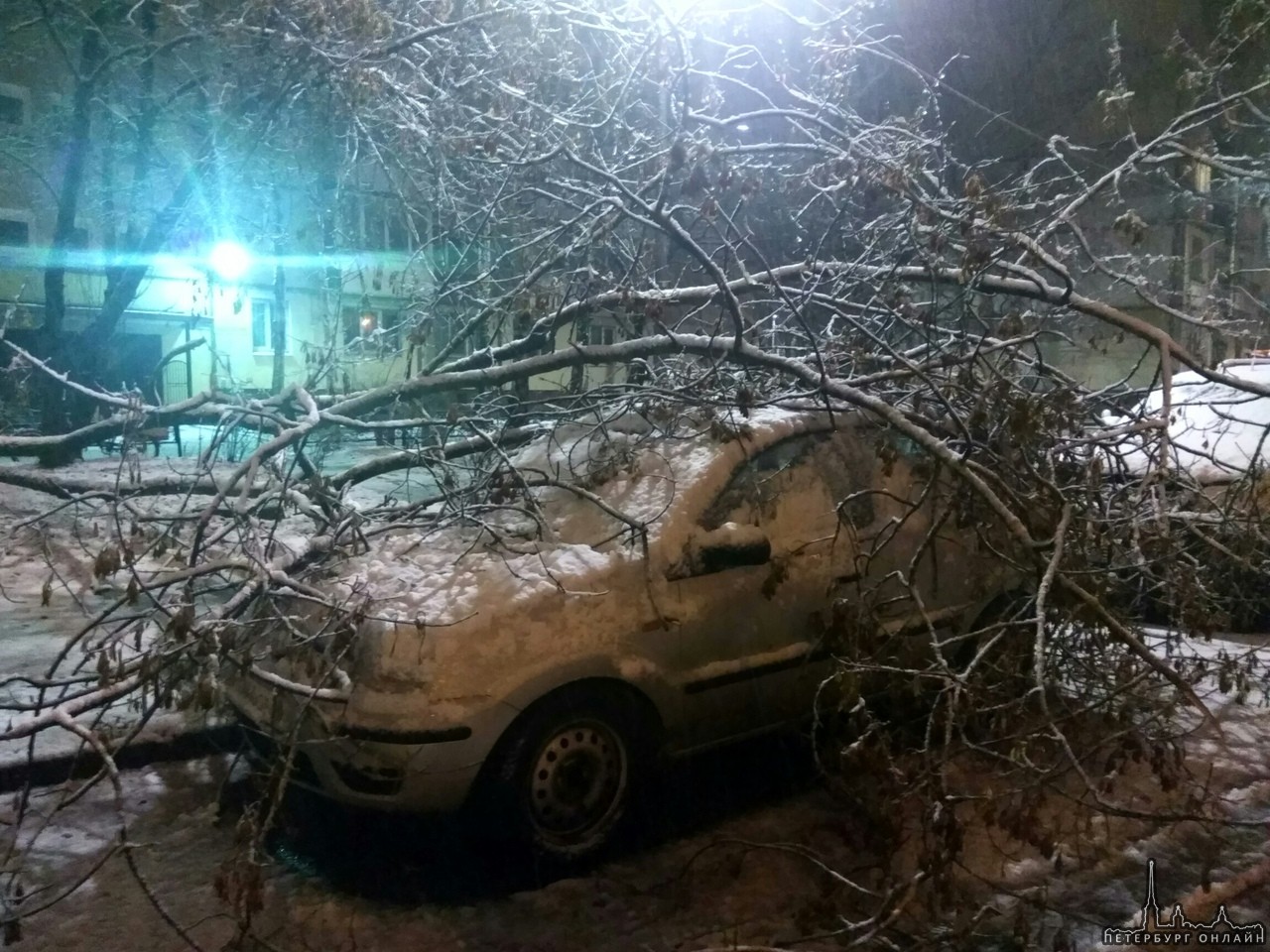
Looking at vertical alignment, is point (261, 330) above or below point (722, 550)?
above

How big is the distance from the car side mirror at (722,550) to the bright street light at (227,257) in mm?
11908

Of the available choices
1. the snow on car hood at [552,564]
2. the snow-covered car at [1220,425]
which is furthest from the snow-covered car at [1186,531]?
the snow on car hood at [552,564]

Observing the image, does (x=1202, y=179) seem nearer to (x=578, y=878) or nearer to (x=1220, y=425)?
(x=1220, y=425)

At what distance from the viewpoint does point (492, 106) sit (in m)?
7.04

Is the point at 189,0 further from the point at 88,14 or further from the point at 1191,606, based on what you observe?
the point at 1191,606

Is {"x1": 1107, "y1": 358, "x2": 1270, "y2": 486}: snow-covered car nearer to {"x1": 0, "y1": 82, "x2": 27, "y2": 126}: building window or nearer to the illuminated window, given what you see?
the illuminated window

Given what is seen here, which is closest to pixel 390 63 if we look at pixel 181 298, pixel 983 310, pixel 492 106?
pixel 492 106

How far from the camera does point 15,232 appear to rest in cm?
2323

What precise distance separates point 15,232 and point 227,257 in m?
12.1

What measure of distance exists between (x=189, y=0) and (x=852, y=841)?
8571 millimetres

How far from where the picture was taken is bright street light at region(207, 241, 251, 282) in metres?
14.3

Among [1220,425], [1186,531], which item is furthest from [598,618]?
[1220,425]

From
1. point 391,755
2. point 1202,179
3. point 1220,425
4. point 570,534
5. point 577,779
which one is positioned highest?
point 1202,179

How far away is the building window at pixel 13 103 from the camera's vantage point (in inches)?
782
